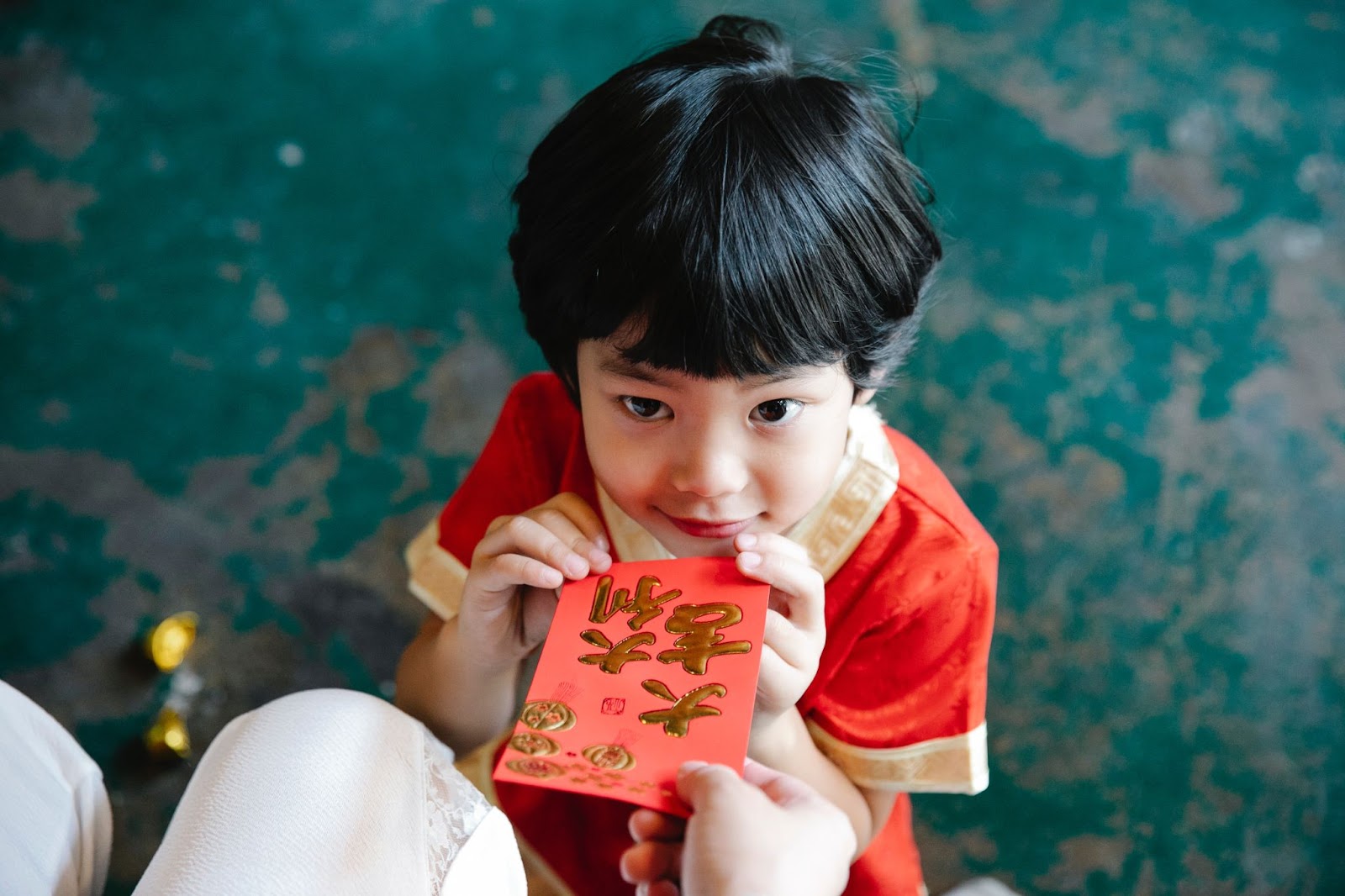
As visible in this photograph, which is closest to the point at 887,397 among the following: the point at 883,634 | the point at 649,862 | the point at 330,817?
the point at 883,634

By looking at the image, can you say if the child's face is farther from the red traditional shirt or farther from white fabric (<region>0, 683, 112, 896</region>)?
white fabric (<region>0, 683, 112, 896</region>)

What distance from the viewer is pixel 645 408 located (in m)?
0.74

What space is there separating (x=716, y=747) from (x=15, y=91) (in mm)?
1600

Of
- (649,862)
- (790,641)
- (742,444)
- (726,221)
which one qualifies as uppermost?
(726,221)

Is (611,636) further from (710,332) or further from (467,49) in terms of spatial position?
(467,49)

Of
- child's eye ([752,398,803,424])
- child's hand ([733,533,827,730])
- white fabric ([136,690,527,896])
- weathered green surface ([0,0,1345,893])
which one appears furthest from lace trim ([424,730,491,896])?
weathered green surface ([0,0,1345,893])

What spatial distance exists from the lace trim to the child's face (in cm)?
23

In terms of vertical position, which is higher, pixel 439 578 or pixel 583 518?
pixel 583 518

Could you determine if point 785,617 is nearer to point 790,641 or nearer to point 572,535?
point 790,641

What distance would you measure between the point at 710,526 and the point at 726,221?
8.6 inches

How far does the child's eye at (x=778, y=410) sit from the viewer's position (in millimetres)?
729

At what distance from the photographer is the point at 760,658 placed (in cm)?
71

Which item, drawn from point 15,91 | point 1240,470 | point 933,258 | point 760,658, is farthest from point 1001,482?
point 15,91

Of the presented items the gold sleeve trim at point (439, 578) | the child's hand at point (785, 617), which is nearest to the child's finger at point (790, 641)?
the child's hand at point (785, 617)
